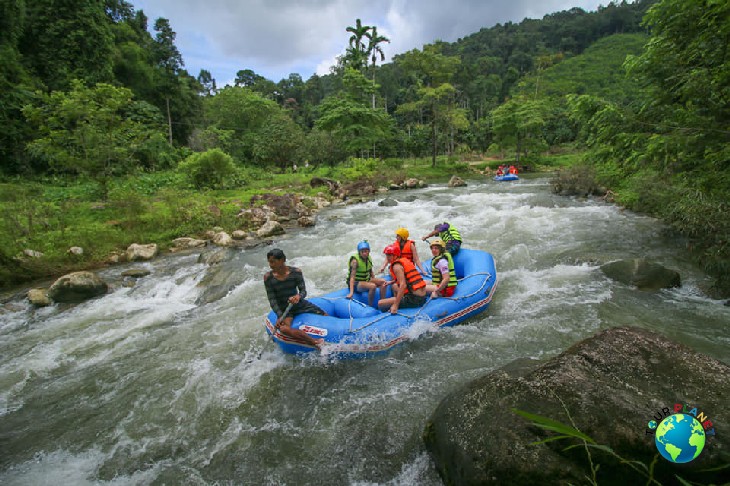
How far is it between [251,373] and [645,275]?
7.38 meters

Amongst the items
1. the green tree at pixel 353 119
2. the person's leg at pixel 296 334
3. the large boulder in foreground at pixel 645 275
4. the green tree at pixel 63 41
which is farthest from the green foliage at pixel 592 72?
the person's leg at pixel 296 334

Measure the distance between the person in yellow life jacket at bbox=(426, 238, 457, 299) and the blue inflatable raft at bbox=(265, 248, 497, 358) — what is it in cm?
17

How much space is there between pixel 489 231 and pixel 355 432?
349 inches

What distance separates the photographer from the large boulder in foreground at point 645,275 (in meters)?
6.81

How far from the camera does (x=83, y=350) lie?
19.8 ft

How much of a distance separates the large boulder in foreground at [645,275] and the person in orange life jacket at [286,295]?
242 inches

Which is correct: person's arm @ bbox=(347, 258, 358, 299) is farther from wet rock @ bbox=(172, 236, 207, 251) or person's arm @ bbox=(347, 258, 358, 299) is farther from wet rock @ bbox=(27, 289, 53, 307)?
wet rock @ bbox=(172, 236, 207, 251)

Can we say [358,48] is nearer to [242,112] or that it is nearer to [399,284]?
[242,112]

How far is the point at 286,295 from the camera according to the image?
5133mm

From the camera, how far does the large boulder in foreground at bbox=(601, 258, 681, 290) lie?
681 centimetres

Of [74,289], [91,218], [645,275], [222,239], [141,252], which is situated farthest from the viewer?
[91,218]

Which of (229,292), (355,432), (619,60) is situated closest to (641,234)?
(355,432)

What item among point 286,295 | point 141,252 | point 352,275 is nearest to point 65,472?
point 286,295

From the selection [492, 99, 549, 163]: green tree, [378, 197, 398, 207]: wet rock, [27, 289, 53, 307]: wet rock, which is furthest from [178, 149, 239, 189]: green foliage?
[492, 99, 549, 163]: green tree
